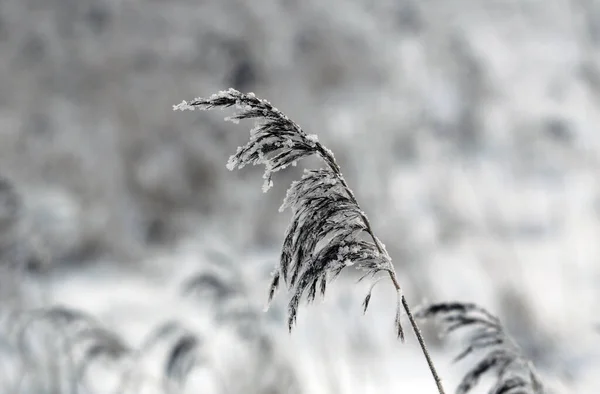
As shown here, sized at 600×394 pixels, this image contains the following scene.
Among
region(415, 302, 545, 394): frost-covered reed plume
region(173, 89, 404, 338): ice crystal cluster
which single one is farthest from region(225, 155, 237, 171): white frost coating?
region(415, 302, 545, 394): frost-covered reed plume

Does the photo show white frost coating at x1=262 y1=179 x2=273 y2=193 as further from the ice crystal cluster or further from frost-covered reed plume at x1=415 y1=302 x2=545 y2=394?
frost-covered reed plume at x1=415 y1=302 x2=545 y2=394

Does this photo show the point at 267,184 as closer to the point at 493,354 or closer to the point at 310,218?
the point at 310,218

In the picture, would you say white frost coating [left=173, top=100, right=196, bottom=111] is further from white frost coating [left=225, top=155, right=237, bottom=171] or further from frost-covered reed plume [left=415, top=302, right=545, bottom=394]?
frost-covered reed plume [left=415, top=302, right=545, bottom=394]

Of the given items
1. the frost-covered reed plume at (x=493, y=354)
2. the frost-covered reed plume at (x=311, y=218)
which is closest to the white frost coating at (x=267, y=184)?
the frost-covered reed plume at (x=311, y=218)

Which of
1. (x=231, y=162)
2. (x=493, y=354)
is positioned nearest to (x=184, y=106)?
(x=231, y=162)

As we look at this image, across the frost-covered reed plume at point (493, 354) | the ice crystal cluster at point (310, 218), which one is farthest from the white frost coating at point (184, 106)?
the frost-covered reed plume at point (493, 354)

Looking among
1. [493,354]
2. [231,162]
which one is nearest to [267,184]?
[231,162]

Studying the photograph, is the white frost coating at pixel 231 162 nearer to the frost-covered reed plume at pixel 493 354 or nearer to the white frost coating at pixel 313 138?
the white frost coating at pixel 313 138

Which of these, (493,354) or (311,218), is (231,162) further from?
(493,354)
